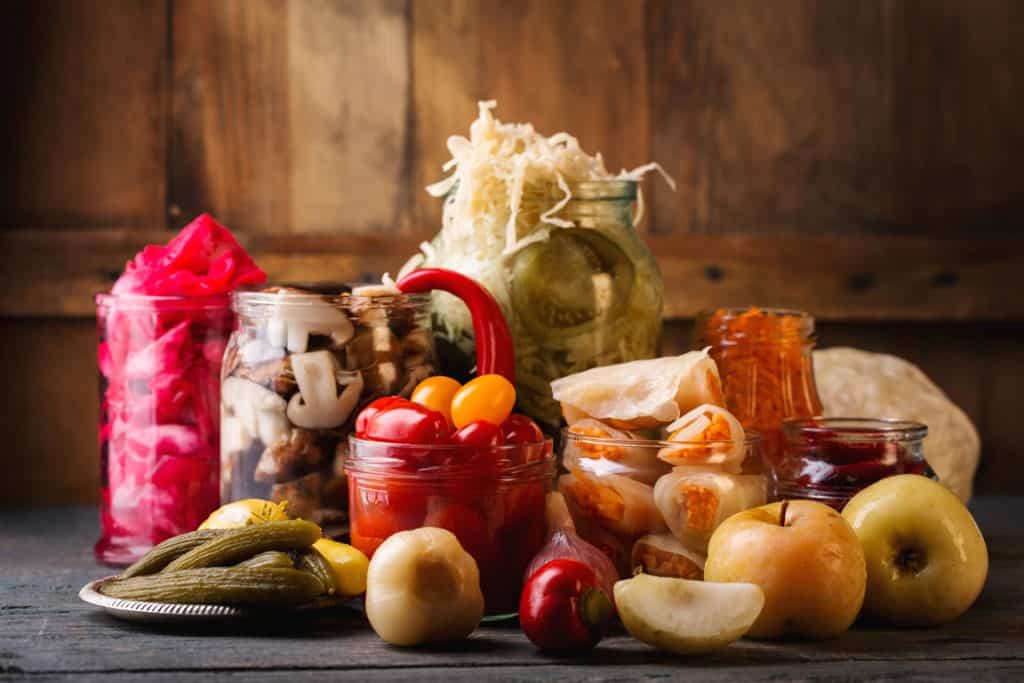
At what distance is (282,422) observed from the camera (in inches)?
43.8

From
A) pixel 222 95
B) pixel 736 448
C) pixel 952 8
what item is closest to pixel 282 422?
pixel 736 448

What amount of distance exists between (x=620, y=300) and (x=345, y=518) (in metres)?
0.35

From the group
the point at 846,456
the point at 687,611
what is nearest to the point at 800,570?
the point at 687,611

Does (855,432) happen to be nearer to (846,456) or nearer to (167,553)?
(846,456)

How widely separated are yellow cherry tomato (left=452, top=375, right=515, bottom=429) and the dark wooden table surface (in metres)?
0.17

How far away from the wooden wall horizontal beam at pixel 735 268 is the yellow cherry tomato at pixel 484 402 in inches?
38.4

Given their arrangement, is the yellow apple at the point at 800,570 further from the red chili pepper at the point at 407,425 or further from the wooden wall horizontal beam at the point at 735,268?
→ the wooden wall horizontal beam at the point at 735,268

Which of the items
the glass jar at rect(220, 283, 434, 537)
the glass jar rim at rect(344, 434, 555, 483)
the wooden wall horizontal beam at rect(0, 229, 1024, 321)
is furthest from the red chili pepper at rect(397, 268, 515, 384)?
the wooden wall horizontal beam at rect(0, 229, 1024, 321)

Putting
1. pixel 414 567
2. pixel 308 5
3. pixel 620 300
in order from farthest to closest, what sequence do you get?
pixel 308 5, pixel 620 300, pixel 414 567

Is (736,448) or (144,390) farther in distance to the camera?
(144,390)

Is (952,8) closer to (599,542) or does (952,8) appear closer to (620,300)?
(620,300)

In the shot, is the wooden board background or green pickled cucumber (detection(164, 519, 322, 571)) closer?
green pickled cucumber (detection(164, 519, 322, 571))

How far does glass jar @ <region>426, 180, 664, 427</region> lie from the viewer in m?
1.23

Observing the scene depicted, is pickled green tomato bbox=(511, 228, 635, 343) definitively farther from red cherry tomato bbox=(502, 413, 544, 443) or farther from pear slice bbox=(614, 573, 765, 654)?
pear slice bbox=(614, 573, 765, 654)
